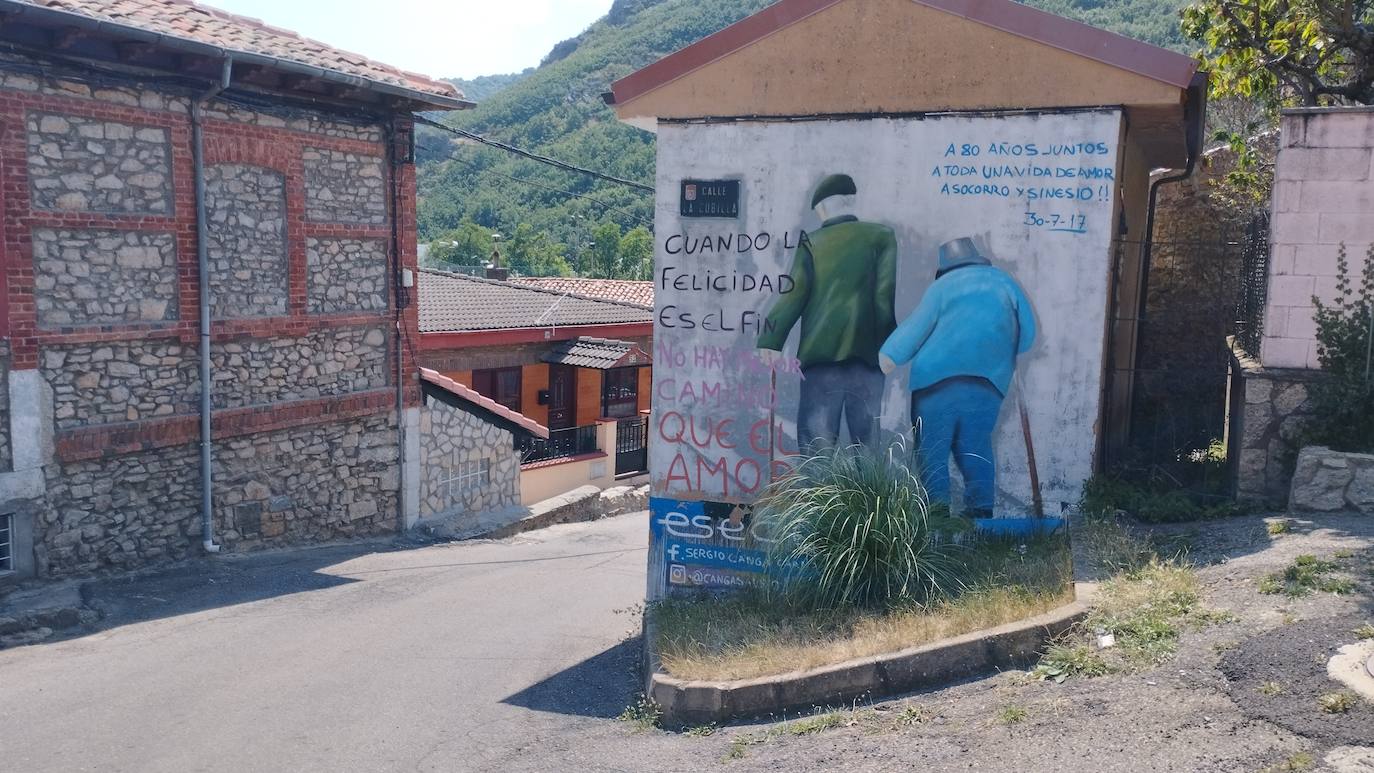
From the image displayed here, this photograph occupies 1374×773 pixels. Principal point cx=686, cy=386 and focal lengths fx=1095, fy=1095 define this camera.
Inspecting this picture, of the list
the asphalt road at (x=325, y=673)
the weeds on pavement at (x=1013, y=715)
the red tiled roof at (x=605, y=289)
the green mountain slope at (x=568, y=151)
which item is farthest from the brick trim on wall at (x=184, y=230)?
the green mountain slope at (x=568, y=151)

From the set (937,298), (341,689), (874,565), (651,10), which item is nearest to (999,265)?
(937,298)

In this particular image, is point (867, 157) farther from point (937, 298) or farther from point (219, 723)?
point (219, 723)

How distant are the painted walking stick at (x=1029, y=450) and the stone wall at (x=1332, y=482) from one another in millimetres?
1720

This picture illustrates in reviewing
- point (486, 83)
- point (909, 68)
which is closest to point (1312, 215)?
point (909, 68)

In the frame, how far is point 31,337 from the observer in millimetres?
10828

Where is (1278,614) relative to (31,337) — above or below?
below

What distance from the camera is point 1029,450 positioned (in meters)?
8.48

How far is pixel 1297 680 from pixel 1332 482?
10.1ft

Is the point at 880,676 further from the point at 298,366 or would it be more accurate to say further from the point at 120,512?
the point at 298,366

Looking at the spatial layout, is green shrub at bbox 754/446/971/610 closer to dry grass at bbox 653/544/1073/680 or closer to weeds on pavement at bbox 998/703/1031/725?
dry grass at bbox 653/544/1073/680

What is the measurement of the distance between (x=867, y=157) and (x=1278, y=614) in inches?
181

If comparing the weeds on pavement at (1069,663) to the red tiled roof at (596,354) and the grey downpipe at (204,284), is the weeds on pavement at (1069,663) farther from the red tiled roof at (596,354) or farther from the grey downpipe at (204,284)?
the red tiled roof at (596,354)

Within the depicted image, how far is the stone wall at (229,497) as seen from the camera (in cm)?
1138

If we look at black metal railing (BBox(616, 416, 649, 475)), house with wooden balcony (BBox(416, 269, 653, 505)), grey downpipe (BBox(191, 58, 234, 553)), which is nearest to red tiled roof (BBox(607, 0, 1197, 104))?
grey downpipe (BBox(191, 58, 234, 553))
